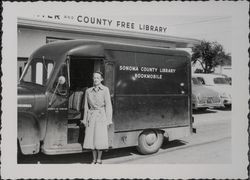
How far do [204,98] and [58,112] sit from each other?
7309mm

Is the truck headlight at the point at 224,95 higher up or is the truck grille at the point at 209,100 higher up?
the truck headlight at the point at 224,95

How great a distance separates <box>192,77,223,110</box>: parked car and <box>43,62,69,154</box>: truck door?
22.3 feet

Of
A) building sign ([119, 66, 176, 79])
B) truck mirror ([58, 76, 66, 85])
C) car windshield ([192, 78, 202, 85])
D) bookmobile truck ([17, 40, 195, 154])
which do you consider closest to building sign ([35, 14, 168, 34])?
bookmobile truck ([17, 40, 195, 154])

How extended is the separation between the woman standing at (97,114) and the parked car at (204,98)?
6.30 m

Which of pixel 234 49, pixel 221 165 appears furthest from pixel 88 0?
pixel 221 165

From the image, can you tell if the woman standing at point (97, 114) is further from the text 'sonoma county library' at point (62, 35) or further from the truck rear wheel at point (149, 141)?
the text 'sonoma county library' at point (62, 35)

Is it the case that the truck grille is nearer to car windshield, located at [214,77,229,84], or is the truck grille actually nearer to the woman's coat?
car windshield, located at [214,77,229,84]

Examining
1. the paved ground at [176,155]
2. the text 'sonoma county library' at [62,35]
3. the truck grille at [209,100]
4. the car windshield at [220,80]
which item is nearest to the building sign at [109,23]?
the text 'sonoma county library' at [62,35]

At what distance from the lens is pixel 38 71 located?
624 cm

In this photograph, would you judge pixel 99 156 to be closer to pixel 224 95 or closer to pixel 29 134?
pixel 29 134

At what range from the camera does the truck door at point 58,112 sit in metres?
5.70

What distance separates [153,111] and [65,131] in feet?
6.36

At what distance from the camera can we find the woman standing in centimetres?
595

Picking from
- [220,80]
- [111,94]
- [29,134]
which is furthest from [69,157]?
[220,80]
